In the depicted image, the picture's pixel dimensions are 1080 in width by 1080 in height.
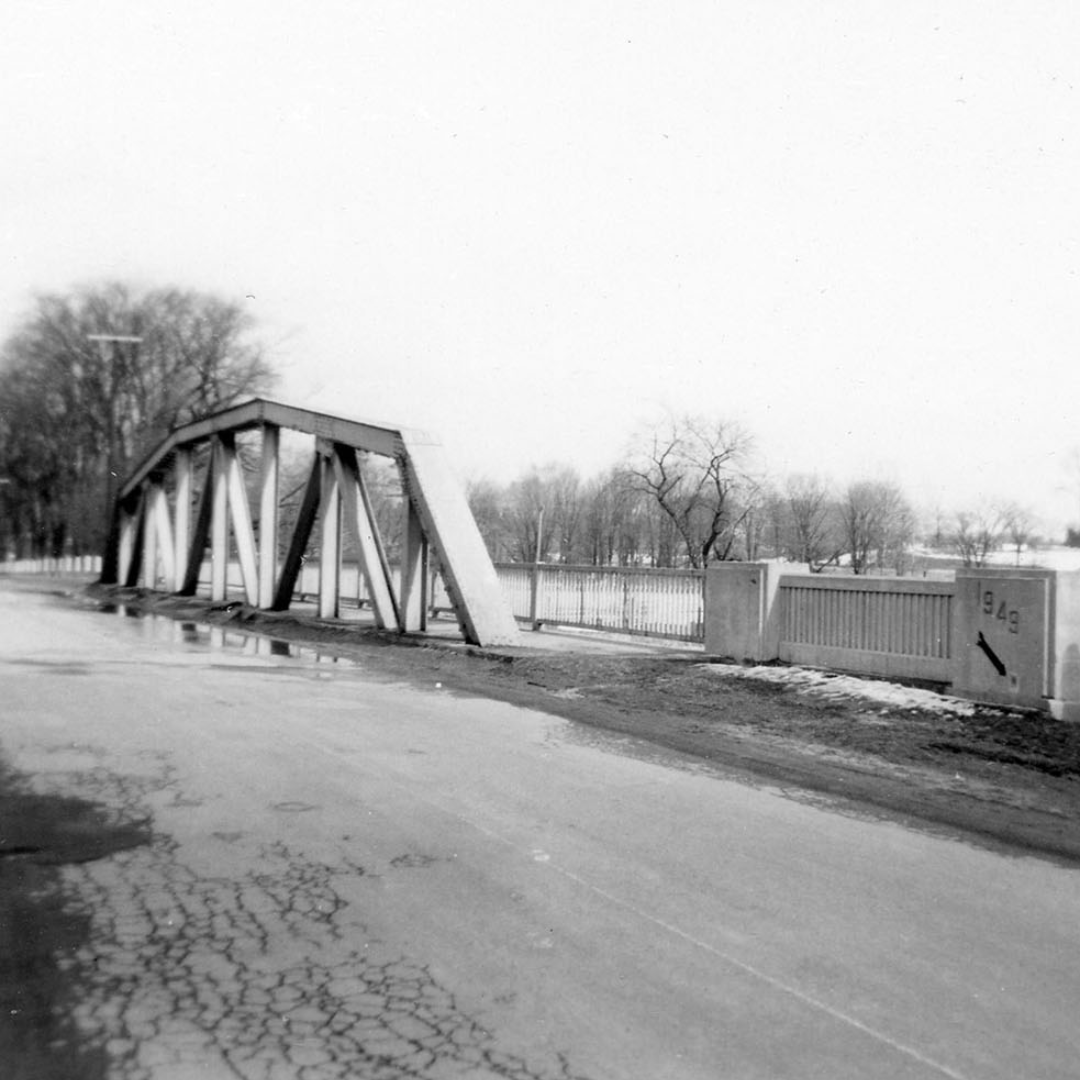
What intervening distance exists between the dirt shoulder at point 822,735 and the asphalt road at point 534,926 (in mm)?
633

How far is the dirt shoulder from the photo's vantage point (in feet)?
22.5

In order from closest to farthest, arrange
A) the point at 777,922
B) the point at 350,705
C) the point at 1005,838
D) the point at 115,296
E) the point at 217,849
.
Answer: the point at 777,922, the point at 217,849, the point at 1005,838, the point at 350,705, the point at 115,296

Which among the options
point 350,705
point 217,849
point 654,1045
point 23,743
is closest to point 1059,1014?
→ point 654,1045

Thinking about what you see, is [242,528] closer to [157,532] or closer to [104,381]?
[157,532]

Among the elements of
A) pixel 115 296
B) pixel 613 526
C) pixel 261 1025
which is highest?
pixel 115 296

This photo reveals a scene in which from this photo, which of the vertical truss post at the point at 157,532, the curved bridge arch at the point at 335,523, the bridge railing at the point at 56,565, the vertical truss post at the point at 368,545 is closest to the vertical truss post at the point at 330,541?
the curved bridge arch at the point at 335,523

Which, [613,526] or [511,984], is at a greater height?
[613,526]

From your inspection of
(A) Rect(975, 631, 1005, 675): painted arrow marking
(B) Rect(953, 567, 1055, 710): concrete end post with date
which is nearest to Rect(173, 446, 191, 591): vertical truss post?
(B) Rect(953, 567, 1055, 710): concrete end post with date

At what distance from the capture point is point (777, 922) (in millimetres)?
4441

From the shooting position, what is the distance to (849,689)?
11086 mm

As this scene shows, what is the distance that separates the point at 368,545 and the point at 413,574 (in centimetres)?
114

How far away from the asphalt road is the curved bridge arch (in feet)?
29.2

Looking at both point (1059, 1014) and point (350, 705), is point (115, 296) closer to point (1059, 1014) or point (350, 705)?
point (350, 705)

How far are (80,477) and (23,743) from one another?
43.7 metres
